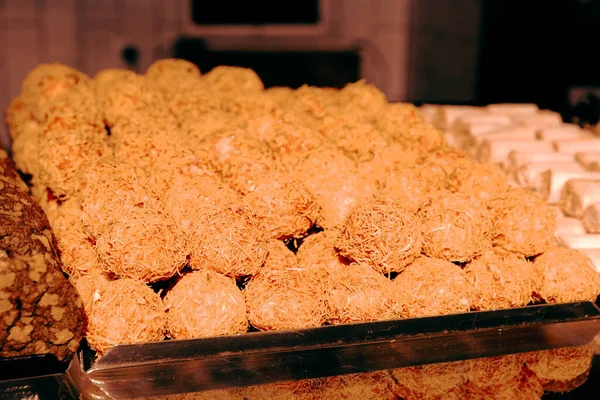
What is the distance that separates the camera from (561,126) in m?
4.21

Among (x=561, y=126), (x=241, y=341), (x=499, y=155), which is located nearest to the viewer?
(x=241, y=341)

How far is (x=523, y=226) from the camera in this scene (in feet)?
7.80

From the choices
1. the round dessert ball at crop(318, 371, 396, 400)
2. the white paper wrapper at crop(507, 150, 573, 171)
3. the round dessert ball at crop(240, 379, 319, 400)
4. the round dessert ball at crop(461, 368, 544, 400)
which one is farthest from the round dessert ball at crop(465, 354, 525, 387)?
the white paper wrapper at crop(507, 150, 573, 171)

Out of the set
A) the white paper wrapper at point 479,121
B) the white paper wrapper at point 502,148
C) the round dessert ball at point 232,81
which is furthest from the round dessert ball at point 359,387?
the white paper wrapper at point 479,121

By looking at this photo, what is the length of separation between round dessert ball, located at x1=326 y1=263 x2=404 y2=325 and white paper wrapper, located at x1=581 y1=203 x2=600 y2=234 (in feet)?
4.62

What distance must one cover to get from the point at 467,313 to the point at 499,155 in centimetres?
182

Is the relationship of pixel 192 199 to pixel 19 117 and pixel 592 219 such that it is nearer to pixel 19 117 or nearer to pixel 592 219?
pixel 19 117

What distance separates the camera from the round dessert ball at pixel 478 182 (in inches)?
101

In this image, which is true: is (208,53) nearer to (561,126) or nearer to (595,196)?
(561,126)

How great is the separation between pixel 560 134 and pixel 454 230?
2.22m

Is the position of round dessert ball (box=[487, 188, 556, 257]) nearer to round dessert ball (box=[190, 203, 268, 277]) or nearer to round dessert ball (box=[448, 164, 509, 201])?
round dessert ball (box=[448, 164, 509, 201])

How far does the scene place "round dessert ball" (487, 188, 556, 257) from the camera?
93.6 inches

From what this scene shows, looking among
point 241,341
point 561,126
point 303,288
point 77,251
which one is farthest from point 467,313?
point 561,126

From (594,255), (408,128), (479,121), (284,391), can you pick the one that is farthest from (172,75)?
(594,255)
